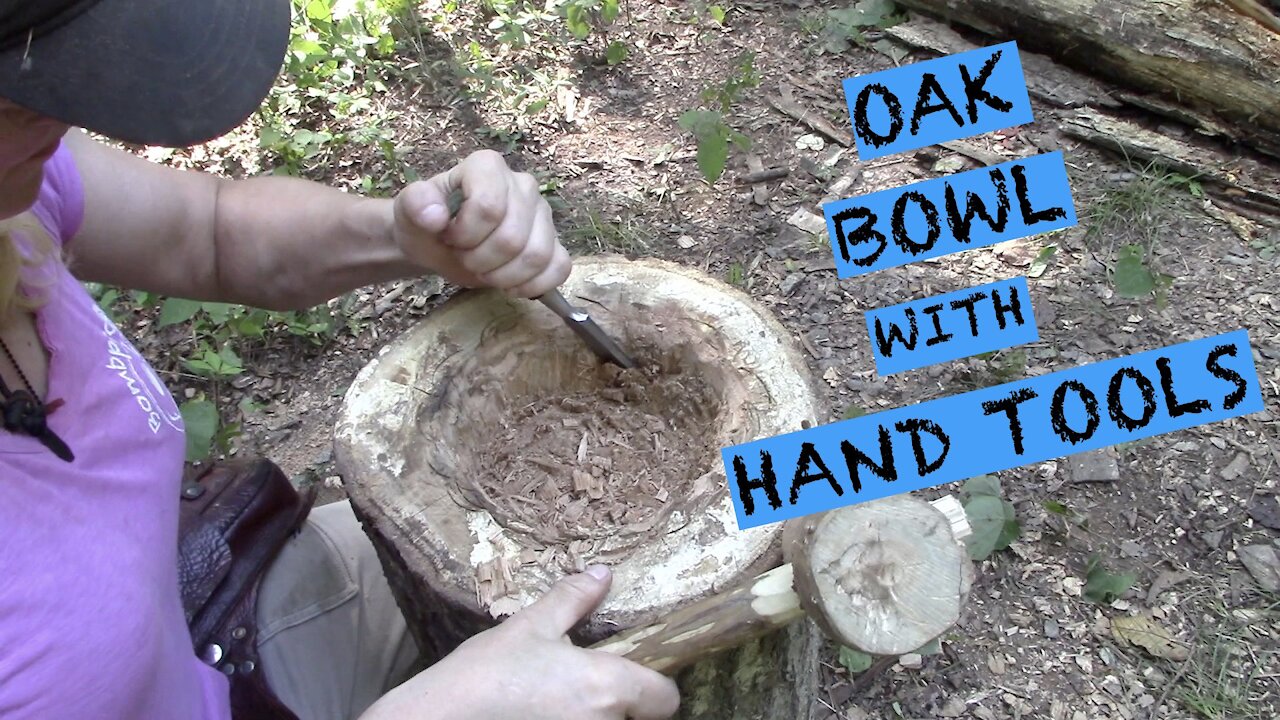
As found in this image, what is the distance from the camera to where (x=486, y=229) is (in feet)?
4.24

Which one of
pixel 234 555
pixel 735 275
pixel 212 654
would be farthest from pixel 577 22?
pixel 212 654

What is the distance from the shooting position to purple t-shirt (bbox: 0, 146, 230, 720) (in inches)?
35.7

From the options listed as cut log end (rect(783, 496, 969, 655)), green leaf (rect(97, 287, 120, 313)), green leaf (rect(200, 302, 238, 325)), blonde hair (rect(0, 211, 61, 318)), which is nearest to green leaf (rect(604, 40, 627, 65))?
green leaf (rect(200, 302, 238, 325))

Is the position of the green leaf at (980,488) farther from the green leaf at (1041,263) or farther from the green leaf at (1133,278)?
the green leaf at (1041,263)

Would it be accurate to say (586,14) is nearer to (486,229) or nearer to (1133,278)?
(1133,278)

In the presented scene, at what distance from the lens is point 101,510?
3.31ft

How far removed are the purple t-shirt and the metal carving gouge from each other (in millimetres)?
563

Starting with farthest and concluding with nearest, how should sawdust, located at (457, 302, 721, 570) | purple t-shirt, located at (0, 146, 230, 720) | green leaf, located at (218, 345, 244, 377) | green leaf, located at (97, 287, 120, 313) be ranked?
green leaf, located at (97, 287, 120, 313)
green leaf, located at (218, 345, 244, 377)
sawdust, located at (457, 302, 721, 570)
purple t-shirt, located at (0, 146, 230, 720)

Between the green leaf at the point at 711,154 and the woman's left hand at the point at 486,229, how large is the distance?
115 centimetres

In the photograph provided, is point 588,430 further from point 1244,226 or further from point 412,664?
point 1244,226

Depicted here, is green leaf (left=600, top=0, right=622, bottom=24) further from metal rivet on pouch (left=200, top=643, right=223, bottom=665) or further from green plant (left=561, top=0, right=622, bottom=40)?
metal rivet on pouch (left=200, top=643, right=223, bottom=665)

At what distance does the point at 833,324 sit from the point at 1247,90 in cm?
146

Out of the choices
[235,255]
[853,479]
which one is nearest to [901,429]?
[853,479]

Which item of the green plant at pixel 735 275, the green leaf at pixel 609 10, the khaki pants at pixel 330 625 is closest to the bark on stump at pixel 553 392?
the khaki pants at pixel 330 625
